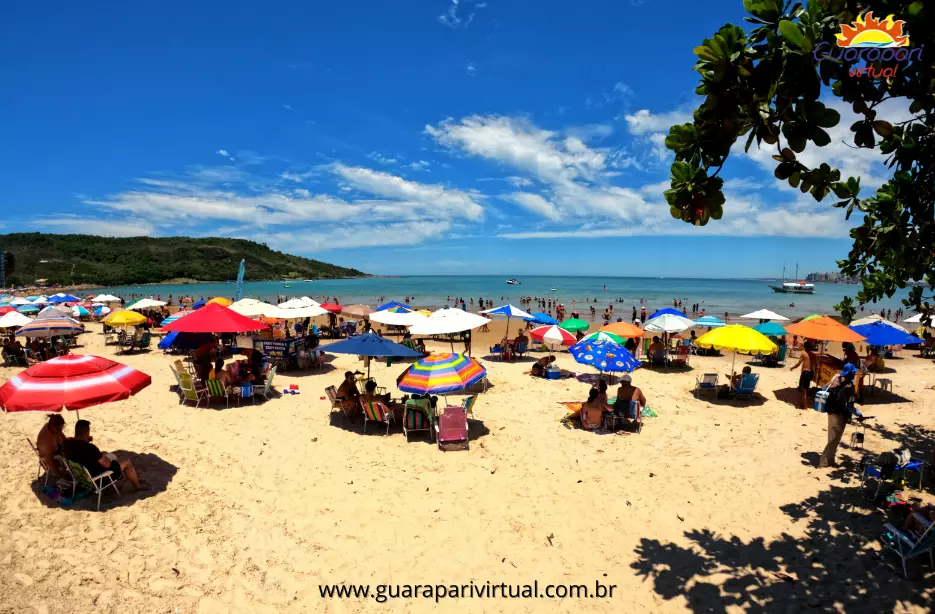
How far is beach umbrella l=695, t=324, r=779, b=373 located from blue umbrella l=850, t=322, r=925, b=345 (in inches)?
119

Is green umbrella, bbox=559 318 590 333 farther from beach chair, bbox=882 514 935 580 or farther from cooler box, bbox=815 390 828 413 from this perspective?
beach chair, bbox=882 514 935 580

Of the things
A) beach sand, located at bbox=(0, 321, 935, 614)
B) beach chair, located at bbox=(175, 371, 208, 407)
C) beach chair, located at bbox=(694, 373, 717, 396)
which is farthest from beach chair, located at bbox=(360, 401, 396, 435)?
beach chair, located at bbox=(694, 373, 717, 396)

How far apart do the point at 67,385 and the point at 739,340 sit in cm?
1139

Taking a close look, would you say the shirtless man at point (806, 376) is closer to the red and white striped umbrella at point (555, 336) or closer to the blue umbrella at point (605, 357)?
the blue umbrella at point (605, 357)

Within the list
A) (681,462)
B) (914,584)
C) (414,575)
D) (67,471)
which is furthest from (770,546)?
(67,471)

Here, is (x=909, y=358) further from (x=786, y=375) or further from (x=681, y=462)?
(x=681, y=462)

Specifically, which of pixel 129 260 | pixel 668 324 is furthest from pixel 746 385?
pixel 129 260

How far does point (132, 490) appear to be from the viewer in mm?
5445

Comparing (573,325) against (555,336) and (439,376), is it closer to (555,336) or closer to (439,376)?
(555,336)

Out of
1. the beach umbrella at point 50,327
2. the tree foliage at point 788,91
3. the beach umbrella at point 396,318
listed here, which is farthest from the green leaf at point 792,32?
the beach umbrella at point 50,327

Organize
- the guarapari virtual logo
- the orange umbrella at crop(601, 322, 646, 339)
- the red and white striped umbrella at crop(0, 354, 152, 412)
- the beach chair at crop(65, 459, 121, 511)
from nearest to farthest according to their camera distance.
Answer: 1. the guarapari virtual logo
2. the red and white striped umbrella at crop(0, 354, 152, 412)
3. the beach chair at crop(65, 459, 121, 511)
4. the orange umbrella at crop(601, 322, 646, 339)

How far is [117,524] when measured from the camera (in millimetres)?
4762

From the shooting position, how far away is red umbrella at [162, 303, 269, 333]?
9141 millimetres

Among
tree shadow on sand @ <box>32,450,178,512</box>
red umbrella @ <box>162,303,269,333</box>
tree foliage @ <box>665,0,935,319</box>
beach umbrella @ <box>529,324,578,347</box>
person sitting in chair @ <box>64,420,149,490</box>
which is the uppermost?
tree foliage @ <box>665,0,935,319</box>
